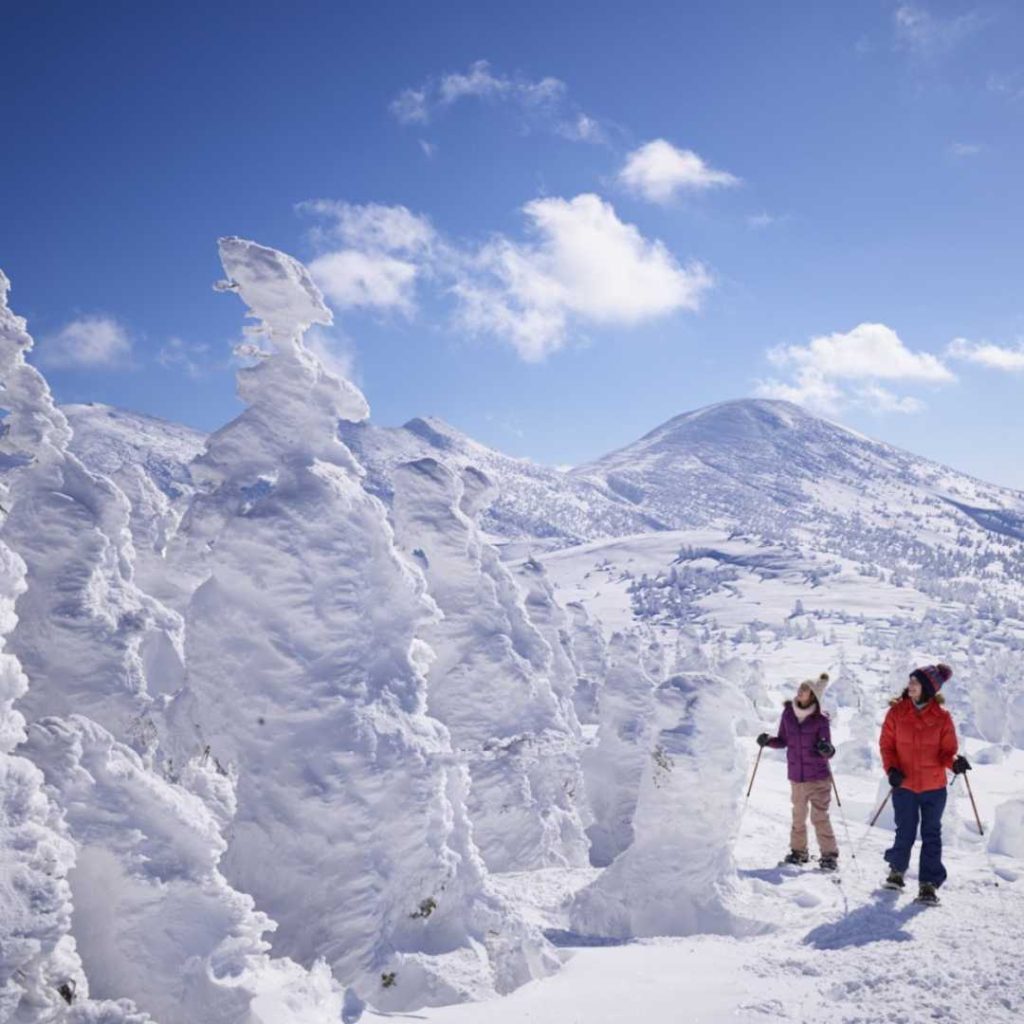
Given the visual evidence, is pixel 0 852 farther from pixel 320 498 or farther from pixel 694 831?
pixel 694 831

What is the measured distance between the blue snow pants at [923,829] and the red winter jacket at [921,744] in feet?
0.35

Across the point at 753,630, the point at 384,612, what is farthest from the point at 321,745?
the point at 753,630

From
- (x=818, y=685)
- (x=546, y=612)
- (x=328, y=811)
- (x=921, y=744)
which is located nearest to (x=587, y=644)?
(x=546, y=612)

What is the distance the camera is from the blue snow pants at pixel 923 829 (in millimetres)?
7590

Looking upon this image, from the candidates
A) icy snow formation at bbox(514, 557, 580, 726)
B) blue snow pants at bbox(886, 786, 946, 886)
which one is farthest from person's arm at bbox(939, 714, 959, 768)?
icy snow formation at bbox(514, 557, 580, 726)

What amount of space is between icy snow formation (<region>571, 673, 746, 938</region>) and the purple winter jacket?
61 cm

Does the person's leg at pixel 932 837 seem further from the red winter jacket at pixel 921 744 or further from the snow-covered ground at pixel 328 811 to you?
the snow-covered ground at pixel 328 811

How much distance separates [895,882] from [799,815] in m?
1.84

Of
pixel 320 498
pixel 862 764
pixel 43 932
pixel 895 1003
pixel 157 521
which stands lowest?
pixel 862 764

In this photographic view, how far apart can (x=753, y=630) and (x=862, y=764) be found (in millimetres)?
108901

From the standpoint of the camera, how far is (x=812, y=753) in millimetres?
9328

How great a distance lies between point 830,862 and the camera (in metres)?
9.33

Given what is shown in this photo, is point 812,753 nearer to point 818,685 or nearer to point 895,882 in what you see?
point 818,685

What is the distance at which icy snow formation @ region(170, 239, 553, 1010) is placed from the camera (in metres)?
6.84
